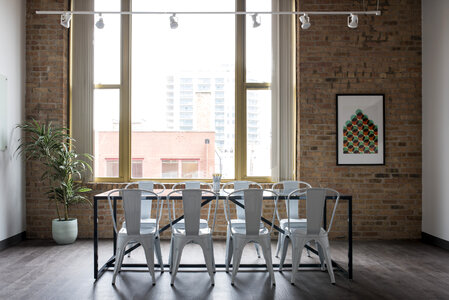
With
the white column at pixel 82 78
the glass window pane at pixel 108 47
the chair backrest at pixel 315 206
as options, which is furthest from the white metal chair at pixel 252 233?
the glass window pane at pixel 108 47

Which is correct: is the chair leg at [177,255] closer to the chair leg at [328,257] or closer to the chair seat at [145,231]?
the chair seat at [145,231]

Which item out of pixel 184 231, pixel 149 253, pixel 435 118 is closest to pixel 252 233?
pixel 184 231

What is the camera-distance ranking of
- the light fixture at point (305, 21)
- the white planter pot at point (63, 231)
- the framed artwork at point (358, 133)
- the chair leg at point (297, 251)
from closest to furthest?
1. the chair leg at point (297, 251)
2. the light fixture at point (305, 21)
3. the white planter pot at point (63, 231)
4. the framed artwork at point (358, 133)

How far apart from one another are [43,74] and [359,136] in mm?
4939

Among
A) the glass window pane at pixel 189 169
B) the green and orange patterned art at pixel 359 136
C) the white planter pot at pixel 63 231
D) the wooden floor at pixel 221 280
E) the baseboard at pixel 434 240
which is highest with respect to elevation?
the green and orange patterned art at pixel 359 136

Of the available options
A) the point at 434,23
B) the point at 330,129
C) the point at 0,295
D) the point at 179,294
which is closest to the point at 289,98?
the point at 330,129

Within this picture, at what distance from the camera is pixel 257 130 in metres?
5.92

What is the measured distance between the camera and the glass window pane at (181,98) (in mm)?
5938

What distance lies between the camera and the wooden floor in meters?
3.42

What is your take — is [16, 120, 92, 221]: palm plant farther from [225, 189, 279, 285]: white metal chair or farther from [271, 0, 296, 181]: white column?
[271, 0, 296, 181]: white column

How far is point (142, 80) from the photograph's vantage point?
5.93m

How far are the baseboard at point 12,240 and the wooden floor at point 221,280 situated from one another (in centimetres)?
16

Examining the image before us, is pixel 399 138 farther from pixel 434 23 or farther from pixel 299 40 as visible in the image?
pixel 299 40

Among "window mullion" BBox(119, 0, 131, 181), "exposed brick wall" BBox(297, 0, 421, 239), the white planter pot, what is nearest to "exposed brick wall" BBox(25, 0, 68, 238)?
the white planter pot
